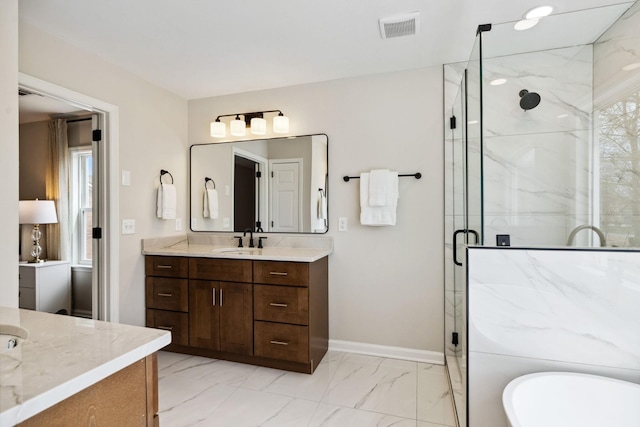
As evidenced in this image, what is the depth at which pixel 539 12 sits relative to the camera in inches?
73.1

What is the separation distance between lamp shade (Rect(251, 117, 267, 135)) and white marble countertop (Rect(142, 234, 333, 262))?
0.98 m

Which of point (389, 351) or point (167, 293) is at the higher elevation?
point (167, 293)

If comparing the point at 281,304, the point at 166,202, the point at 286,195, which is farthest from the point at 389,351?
the point at 166,202

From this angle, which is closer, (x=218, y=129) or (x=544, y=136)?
(x=544, y=136)

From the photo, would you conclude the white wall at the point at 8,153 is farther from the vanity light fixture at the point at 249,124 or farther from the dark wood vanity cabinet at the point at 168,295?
the vanity light fixture at the point at 249,124

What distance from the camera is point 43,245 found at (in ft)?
11.9

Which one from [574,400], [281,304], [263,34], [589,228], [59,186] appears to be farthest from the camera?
[59,186]

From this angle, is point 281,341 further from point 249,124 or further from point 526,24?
point 526,24

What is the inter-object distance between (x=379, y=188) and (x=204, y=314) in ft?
5.75

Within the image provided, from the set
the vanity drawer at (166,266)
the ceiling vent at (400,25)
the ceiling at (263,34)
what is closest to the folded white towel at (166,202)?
the vanity drawer at (166,266)

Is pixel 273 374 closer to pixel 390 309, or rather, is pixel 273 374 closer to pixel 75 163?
pixel 390 309

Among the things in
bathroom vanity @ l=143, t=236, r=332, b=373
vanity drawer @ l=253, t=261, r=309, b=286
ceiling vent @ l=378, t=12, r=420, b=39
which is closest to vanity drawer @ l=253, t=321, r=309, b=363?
bathroom vanity @ l=143, t=236, r=332, b=373

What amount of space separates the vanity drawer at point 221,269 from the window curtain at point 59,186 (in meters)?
2.08

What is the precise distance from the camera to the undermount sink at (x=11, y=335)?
0.81 meters
